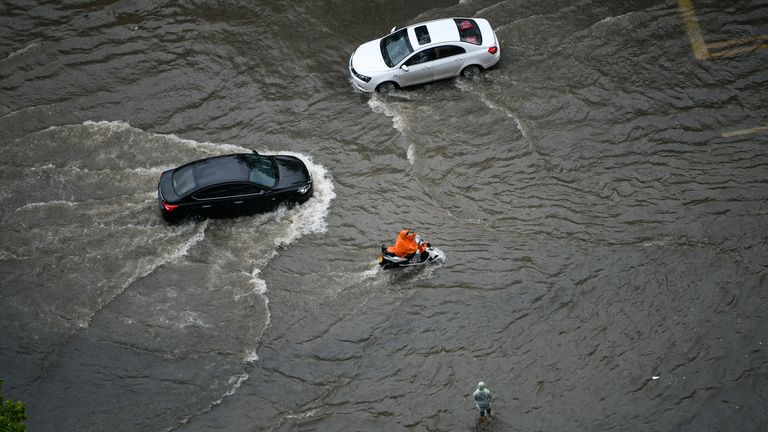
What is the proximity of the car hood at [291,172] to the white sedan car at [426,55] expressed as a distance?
331 cm

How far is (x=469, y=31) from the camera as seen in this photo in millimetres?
19859

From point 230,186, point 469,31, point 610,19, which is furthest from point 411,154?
point 610,19

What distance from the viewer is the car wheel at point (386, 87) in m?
19.8

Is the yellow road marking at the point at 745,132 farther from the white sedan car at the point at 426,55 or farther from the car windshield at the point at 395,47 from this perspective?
the car windshield at the point at 395,47

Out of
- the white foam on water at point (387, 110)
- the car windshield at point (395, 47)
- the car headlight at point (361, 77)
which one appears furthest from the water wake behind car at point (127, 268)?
the car windshield at point (395, 47)

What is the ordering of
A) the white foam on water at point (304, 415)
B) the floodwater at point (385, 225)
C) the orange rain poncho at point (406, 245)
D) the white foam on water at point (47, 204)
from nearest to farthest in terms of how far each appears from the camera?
1. the white foam on water at point (304, 415)
2. the floodwater at point (385, 225)
3. the orange rain poncho at point (406, 245)
4. the white foam on water at point (47, 204)

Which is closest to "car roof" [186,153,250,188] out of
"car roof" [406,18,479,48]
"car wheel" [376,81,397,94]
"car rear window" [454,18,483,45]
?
"car wheel" [376,81,397,94]

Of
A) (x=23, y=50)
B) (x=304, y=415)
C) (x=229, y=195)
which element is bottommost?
(x=304, y=415)

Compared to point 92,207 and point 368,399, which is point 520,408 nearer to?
point 368,399

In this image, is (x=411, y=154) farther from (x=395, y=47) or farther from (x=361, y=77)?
(x=395, y=47)

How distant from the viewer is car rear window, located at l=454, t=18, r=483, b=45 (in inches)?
773

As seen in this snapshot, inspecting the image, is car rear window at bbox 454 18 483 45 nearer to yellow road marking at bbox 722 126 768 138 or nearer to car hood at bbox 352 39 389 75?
car hood at bbox 352 39 389 75

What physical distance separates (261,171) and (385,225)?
3.17 meters

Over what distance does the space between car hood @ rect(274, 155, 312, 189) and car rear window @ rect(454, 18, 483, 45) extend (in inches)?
Answer: 221
